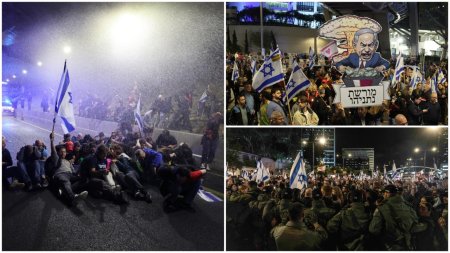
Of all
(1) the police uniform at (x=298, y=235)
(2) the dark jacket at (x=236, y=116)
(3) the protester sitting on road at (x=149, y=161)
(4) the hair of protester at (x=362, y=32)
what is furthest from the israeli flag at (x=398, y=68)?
(3) the protester sitting on road at (x=149, y=161)

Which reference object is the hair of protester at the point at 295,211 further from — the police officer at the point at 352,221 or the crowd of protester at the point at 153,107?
the crowd of protester at the point at 153,107

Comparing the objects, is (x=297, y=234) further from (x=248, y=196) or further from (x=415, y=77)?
(x=415, y=77)

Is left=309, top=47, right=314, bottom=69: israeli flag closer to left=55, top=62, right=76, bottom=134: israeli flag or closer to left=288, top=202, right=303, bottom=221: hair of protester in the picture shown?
left=288, top=202, right=303, bottom=221: hair of protester

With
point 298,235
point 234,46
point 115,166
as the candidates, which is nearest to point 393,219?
point 298,235

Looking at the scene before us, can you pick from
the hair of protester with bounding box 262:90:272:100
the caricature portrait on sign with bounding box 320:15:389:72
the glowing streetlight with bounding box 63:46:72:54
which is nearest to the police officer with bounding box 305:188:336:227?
the hair of protester with bounding box 262:90:272:100

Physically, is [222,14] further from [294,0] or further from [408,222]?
[408,222]

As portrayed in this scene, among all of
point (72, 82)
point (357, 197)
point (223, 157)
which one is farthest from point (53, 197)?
point (357, 197)

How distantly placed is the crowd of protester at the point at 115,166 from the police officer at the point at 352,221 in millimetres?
1293

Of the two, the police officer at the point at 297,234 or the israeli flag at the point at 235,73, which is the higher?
the israeli flag at the point at 235,73

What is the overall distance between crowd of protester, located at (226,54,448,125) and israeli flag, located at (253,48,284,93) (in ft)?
0.16

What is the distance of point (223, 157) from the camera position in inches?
164

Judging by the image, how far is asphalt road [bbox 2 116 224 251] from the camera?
409 cm

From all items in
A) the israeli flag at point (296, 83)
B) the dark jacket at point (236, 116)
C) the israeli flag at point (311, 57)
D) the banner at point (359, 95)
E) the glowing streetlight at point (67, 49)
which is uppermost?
the glowing streetlight at point (67, 49)

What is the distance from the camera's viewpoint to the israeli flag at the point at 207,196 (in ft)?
13.5
